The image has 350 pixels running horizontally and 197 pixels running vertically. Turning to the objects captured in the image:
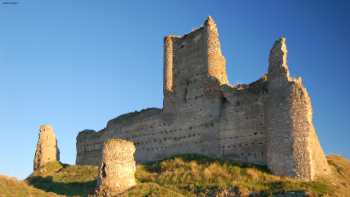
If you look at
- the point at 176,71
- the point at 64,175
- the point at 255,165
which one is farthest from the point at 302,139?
the point at 64,175

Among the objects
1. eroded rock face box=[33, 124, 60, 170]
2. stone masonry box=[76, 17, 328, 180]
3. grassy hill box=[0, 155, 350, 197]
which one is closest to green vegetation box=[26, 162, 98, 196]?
grassy hill box=[0, 155, 350, 197]

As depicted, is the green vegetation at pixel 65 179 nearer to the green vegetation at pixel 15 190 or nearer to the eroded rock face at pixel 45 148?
the eroded rock face at pixel 45 148

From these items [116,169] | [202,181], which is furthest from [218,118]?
[116,169]

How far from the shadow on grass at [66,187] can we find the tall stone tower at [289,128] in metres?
10.0

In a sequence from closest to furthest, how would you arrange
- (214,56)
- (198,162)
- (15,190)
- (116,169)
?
(15,190) < (116,169) < (198,162) < (214,56)

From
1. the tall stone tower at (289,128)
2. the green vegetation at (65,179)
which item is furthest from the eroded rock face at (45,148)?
the tall stone tower at (289,128)

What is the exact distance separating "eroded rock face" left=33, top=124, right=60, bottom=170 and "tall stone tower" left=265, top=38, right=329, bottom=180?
18.1 m

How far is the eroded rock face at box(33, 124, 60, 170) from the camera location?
1599 inches

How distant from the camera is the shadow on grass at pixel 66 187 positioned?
30312mm

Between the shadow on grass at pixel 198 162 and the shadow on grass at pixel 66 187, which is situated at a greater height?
the shadow on grass at pixel 198 162

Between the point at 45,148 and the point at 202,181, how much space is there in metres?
16.3

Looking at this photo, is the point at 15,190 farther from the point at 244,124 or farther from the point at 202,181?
the point at 244,124

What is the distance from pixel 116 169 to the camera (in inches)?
1055

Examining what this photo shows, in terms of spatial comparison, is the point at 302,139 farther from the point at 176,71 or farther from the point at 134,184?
the point at 176,71
